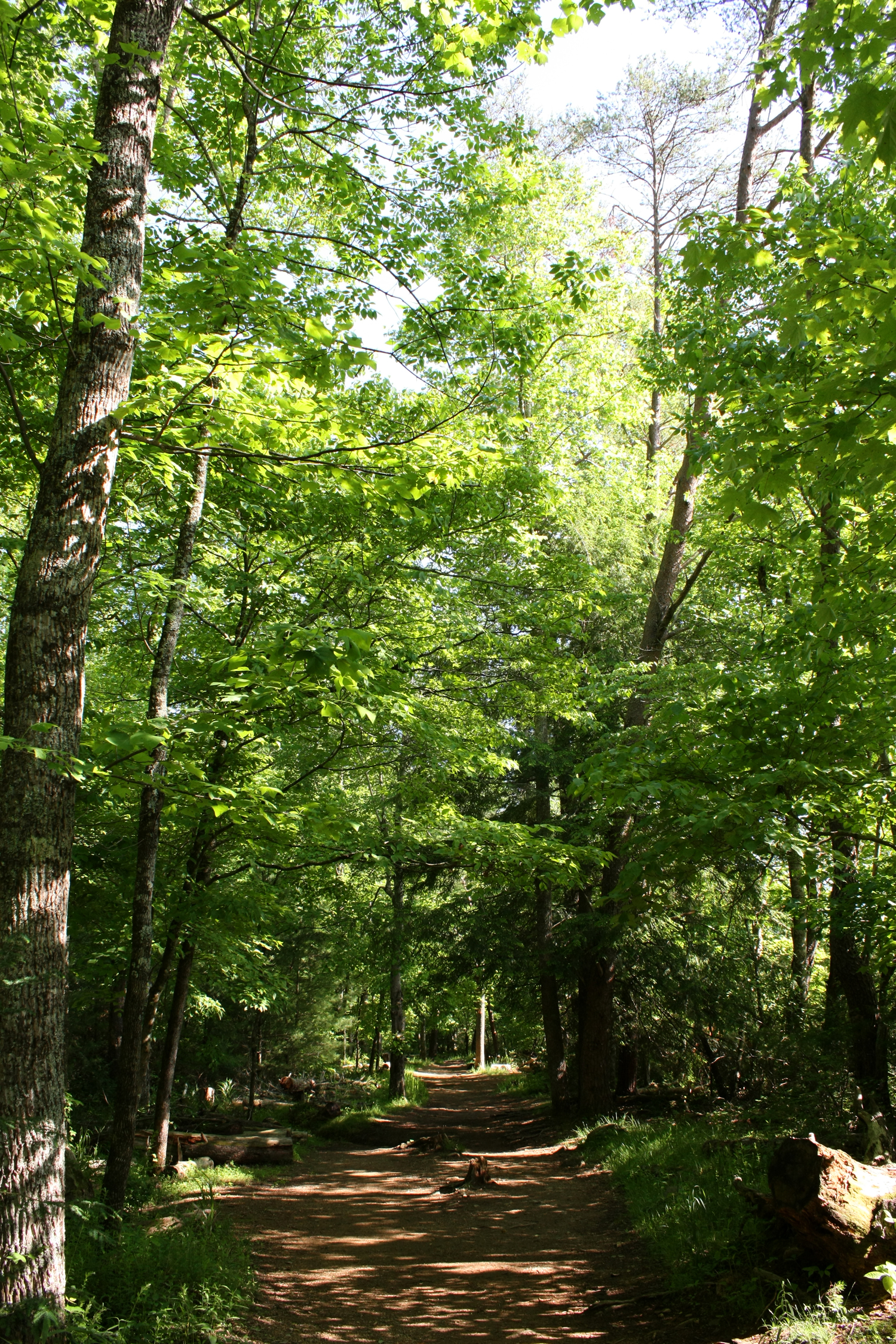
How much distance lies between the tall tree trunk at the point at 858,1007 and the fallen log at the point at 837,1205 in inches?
122

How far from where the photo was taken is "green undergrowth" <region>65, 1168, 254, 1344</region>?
4.55 meters

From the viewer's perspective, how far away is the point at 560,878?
862 cm

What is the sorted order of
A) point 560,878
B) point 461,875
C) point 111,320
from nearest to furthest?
point 111,320
point 560,878
point 461,875

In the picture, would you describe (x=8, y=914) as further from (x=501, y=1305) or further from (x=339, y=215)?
(x=339, y=215)

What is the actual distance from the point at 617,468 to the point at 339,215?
703 centimetres

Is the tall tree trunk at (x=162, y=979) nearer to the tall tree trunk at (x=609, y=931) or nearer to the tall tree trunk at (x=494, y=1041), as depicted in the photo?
the tall tree trunk at (x=609, y=931)

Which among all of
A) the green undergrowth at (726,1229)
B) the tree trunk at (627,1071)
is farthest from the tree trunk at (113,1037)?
the tree trunk at (627,1071)

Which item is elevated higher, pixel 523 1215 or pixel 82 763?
pixel 82 763

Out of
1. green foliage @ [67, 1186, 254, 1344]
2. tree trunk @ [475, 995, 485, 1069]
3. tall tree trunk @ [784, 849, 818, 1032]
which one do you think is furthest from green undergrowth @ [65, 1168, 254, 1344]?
tree trunk @ [475, 995, 485, 1069]

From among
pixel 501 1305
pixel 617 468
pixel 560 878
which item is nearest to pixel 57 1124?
pixel 501 1305

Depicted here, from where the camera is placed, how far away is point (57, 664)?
142 inches

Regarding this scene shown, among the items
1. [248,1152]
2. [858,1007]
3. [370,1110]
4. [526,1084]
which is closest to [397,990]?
[370,1110]

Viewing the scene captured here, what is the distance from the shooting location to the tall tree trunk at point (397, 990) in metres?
15.9

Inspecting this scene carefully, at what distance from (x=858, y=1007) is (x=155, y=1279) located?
7.47 metres
